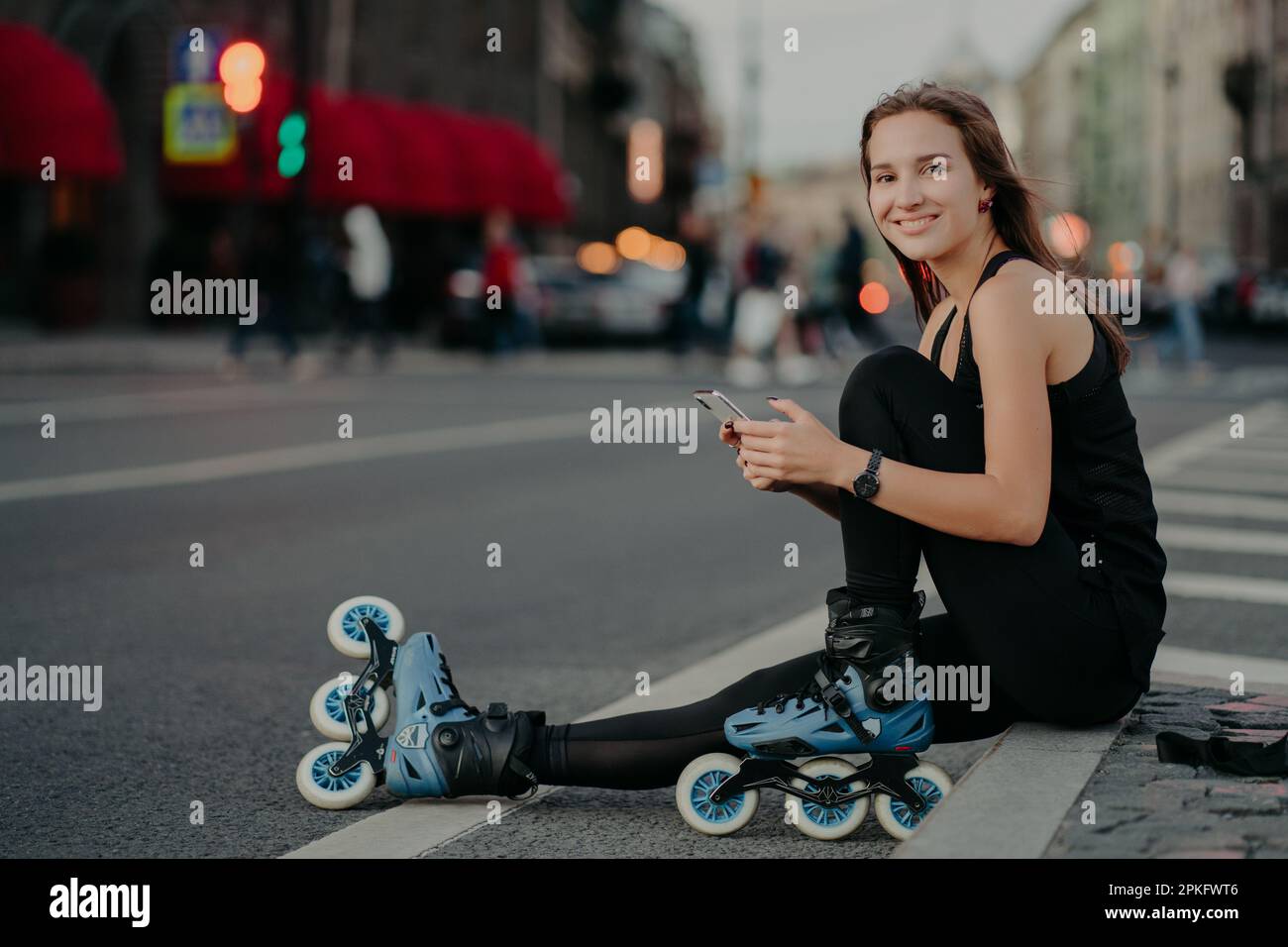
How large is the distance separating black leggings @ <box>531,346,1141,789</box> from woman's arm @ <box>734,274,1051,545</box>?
0.19 feet

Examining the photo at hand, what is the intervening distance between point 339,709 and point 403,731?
0.78 feet

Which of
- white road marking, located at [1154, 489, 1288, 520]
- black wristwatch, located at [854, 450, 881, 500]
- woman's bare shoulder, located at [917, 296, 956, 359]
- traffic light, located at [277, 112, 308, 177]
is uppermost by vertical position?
traffic light, located at [277, 112, 308, 177]

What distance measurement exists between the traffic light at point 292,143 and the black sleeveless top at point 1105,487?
20.1m

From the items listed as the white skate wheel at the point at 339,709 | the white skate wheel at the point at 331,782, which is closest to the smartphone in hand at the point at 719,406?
the white skate wheel at the point at 339,709

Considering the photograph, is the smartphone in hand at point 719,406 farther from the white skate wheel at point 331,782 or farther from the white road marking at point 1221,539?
the white road marking at point 1221,539

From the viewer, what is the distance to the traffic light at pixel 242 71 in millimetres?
19859

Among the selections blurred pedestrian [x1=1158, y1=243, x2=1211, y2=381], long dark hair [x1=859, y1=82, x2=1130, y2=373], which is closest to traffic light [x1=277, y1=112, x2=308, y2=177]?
blurred pedestrian [x1=1158, y1=243, x2=1211, y2=381]

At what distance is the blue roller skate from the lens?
3639 mm

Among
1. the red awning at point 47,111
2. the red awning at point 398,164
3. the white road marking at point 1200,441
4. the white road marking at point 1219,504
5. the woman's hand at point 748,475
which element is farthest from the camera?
the red awning at point 398,164

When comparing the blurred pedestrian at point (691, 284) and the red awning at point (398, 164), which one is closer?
the blurred pedestrian at point (691, 284)

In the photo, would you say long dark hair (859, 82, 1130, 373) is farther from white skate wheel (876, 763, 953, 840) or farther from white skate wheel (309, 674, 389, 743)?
white skate wheel (309, 674, 389, 743)

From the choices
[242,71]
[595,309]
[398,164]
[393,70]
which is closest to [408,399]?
[242,71]

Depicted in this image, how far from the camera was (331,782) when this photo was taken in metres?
4.11
